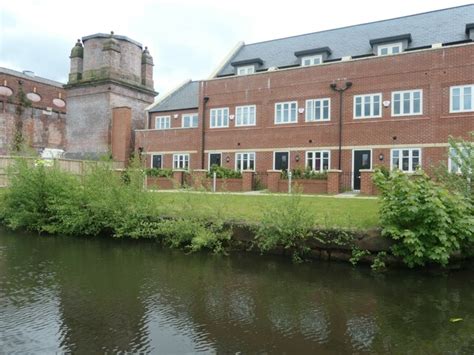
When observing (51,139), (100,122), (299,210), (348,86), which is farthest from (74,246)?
(51,139)

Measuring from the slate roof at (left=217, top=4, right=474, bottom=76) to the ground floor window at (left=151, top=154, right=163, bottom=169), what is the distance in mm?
7297

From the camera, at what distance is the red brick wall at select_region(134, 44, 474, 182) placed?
20688mm

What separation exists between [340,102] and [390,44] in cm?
413

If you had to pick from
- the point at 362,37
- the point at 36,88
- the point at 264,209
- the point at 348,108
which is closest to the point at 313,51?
the point at 362,37

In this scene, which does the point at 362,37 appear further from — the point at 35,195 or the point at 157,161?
the point at 35,195

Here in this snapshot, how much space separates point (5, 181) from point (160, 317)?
1677 cm

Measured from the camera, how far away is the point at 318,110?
79.4ft

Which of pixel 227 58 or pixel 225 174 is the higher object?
pixel 227 58

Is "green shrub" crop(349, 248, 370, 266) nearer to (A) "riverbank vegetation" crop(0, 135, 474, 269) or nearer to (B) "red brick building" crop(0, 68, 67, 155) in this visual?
(A) "riverbank vegetation" crop(0, 135, 474, 269)

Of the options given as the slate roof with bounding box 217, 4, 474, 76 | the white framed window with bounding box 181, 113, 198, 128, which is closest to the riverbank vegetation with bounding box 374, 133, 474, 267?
the slate roof with bounding box 217, 4, 474, 76

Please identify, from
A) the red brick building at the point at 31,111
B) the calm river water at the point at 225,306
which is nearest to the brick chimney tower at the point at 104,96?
the red brick building at the point at 31,111

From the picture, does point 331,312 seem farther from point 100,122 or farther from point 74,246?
point 100,122

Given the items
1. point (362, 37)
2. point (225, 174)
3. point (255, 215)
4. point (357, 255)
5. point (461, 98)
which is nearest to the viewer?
point (357, 255)

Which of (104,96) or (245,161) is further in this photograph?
(104,96)
